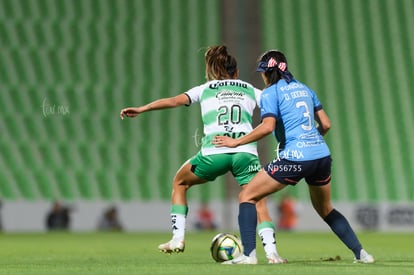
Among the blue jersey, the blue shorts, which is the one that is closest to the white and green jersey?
the blue jersey

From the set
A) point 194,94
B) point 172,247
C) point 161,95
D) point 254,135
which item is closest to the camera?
point 254,135

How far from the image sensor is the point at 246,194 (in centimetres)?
749

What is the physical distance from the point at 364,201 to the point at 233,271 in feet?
50.0

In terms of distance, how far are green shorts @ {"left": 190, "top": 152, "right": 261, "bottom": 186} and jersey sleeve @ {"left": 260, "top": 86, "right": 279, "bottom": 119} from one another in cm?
58

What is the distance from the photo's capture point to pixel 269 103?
7461 millimetres

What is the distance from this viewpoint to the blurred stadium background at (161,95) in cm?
2138

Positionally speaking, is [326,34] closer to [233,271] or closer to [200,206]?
[200,206]

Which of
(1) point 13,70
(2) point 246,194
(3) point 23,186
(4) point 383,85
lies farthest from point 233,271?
(4) point 383,85

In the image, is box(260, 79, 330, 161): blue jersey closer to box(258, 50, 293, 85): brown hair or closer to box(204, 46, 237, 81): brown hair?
box(258, 50, 293, 85): brown hair

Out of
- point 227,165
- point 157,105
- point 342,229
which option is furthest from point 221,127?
point 342,229

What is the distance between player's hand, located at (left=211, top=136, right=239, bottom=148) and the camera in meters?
7.44

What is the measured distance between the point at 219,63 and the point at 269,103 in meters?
0.84

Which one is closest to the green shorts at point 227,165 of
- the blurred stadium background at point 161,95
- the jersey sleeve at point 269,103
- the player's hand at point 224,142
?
the player's hand at point 224,142

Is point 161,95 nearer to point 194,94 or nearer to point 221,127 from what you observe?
point 194,94
